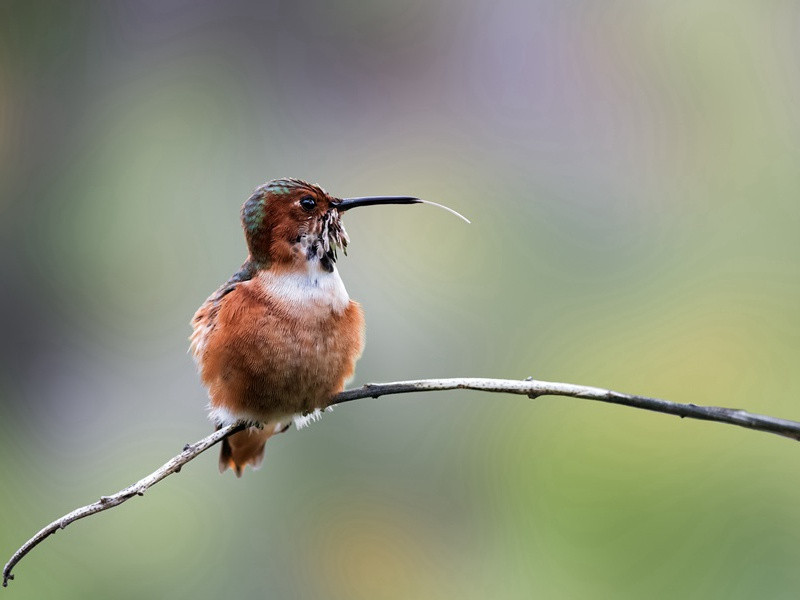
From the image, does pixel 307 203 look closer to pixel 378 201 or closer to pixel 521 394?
pixel 378 201

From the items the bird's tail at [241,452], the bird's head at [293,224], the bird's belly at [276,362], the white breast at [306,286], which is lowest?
the bird's tail at [241,452]

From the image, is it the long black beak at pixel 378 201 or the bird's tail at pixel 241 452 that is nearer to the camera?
the long black beak at pixel 378 201

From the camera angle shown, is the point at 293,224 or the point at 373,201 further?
the point at 293,224

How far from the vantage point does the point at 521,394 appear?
1.12 meters

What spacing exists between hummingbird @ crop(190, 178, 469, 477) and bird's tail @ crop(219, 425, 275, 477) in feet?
0.94

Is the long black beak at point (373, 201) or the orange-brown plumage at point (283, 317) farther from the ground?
the long black beak at point (373, 201)

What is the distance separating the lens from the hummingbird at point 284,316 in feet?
5.29

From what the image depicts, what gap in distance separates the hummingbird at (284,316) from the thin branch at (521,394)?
391mm

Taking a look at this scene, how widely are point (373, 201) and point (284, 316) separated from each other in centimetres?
37

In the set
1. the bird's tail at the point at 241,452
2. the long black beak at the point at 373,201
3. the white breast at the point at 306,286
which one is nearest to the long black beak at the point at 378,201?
the long black beak at the point at 373,201

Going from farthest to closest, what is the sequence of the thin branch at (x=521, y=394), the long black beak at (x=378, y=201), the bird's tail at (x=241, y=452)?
the bird's tail at (x=241, y=452), the long black beak at (x=378, y=201), the thin branch at (x=521, y=394)

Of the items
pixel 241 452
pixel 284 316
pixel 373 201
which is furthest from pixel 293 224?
pixel 241 452

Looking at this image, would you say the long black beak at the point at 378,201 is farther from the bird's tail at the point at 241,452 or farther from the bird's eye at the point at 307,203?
the bird's tail at the point at 241,452

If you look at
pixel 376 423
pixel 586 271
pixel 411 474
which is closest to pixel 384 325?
pixel 376 423
